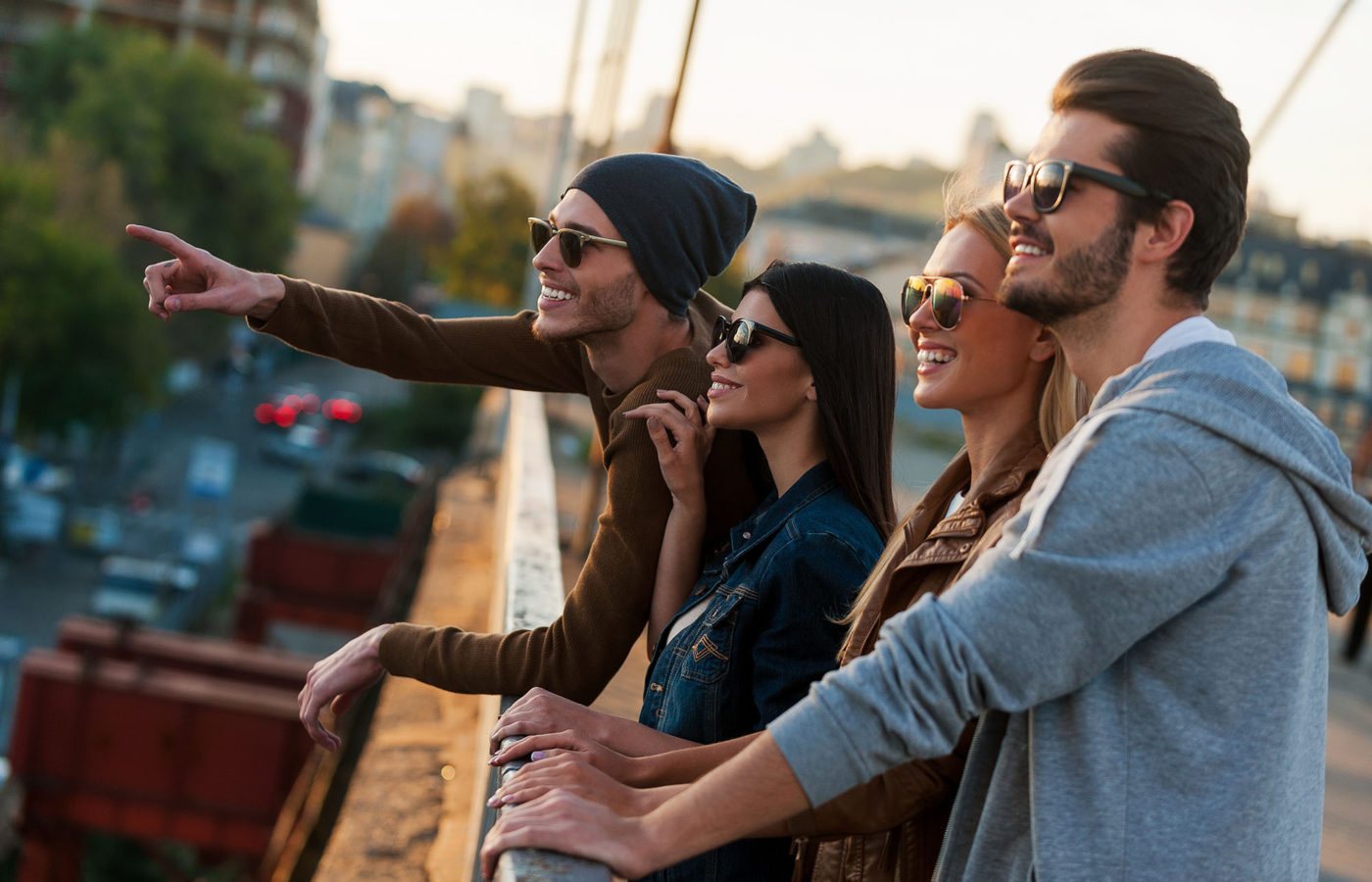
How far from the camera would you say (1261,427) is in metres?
1.70

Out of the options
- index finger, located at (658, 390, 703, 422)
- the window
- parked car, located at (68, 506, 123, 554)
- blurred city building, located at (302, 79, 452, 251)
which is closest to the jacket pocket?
index finger, located at (658, 390, 703, 422)

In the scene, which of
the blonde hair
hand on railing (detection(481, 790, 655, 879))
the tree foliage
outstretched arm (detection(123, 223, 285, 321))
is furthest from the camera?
the tree foliage

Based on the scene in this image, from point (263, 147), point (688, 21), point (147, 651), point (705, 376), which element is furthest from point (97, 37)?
point (705, 376)

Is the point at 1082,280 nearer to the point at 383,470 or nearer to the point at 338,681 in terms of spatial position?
the point at 338,681

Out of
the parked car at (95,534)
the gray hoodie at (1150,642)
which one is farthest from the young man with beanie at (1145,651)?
the parked car at (95,534)

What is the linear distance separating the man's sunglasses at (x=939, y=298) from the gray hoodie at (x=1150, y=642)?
618 mm

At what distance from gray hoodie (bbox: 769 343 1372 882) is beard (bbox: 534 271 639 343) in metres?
1.44

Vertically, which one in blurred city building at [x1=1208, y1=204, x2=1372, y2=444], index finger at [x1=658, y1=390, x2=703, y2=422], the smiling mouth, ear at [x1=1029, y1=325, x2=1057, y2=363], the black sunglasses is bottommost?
blurred city building at [x1=1208, y1=204, x2=1372, y2=444]

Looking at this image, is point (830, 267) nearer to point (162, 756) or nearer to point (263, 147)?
point (162, 756)

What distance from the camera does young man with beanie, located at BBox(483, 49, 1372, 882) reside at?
1.67 metres

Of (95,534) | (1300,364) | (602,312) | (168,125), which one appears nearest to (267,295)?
(602,312)

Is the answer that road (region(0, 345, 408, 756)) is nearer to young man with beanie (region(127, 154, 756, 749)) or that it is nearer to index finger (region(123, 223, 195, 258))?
young man with beanie (region(127, 154, 756, 749))

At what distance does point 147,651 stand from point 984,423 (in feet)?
39.1

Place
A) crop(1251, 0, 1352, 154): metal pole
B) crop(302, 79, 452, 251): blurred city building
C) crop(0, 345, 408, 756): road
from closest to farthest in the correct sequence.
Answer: crop(1251, 0, 1352, 154): metal pole → crop(0, 345, 408, 756): road → crop(302, 79, 452, 251): blurred city building
